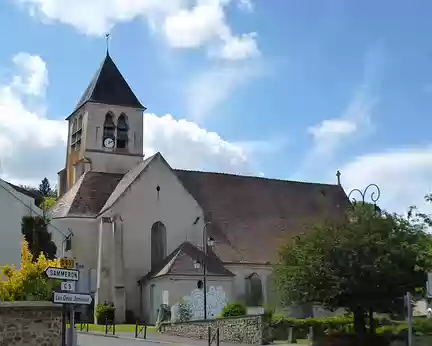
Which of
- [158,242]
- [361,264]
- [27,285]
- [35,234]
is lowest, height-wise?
[27,285]

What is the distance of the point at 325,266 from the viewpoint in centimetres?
2227

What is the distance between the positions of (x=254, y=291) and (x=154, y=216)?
8.33 m

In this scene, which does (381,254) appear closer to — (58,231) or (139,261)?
(139,261)

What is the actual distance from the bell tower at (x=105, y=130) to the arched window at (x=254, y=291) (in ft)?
44.9

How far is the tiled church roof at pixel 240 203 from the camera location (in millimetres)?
44156

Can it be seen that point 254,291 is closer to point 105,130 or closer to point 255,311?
point 255,311

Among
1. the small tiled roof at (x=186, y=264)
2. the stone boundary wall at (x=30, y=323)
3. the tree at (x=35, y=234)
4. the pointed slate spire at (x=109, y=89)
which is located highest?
the pointed slate spire at (x=109, y=89)

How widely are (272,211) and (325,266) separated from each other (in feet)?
89.8

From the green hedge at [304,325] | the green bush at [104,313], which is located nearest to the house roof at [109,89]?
the green bush at [104,313]

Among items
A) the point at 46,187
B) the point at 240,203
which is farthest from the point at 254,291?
the point at 46,187

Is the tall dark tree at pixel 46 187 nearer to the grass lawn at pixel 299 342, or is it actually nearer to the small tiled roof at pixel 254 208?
the small tiled roof at pixel 254 208

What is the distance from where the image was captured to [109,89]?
5250 cm

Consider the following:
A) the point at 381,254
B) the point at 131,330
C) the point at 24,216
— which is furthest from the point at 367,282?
the point at 24,216

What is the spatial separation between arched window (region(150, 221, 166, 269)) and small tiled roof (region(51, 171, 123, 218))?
13.7ft
